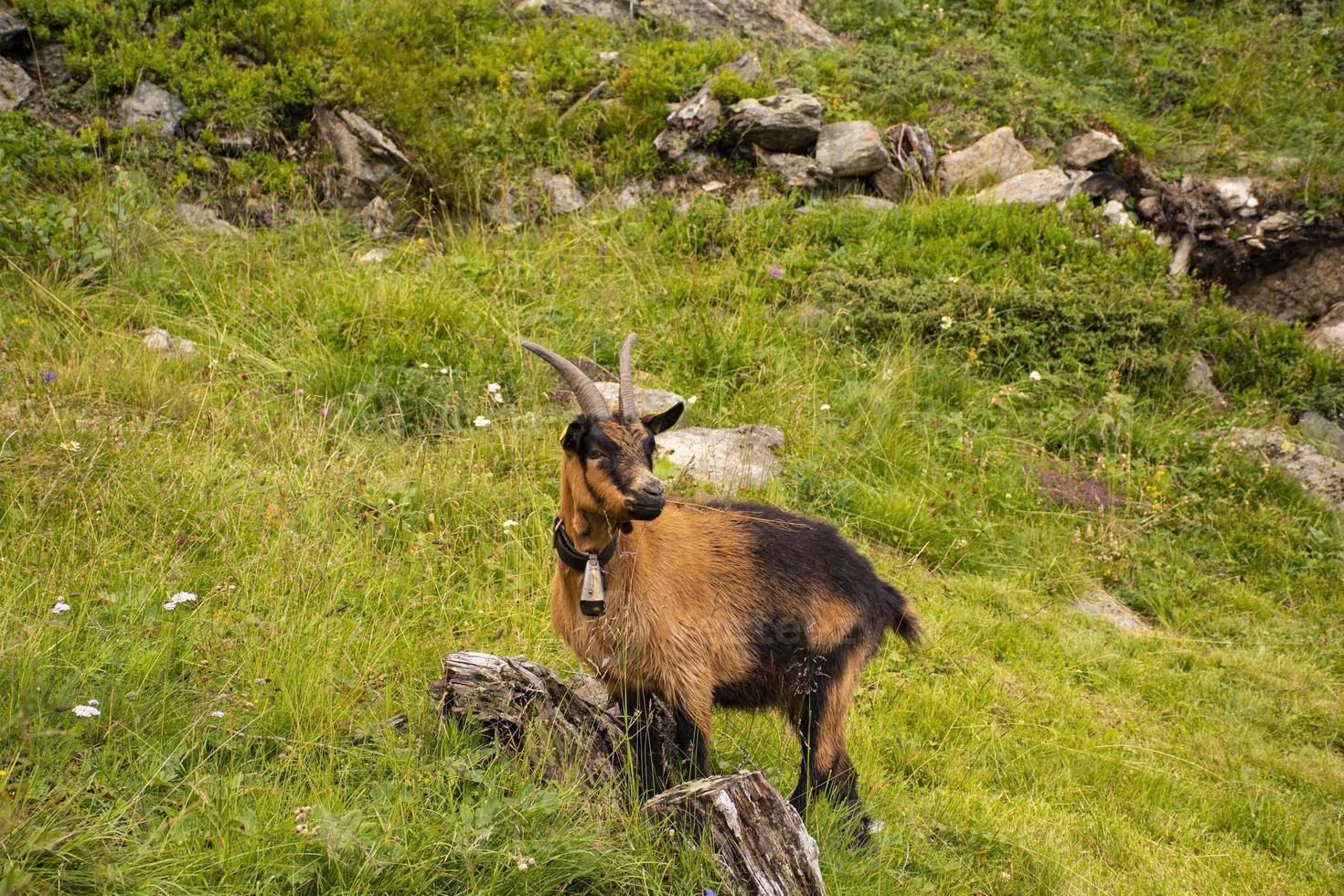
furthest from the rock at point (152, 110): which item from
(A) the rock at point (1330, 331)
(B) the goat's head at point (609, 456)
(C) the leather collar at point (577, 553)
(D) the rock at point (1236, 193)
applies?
(A) the rock at point (1330, 331)

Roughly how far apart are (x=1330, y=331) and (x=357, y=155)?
8501mm

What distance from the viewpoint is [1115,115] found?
10844 millimetres

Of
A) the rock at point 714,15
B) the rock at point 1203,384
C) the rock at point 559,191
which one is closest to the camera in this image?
the rock at point 1203,384

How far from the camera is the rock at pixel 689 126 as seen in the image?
31.9 ft

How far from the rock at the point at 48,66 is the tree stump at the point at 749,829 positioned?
8.40 metres

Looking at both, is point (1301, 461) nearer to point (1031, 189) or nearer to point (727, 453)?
point (1031, 189)

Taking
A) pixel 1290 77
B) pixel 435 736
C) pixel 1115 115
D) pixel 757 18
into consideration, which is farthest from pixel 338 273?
pixel 1290 77

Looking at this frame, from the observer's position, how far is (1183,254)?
9719 mm

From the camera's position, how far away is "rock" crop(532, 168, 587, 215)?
30.4 ft

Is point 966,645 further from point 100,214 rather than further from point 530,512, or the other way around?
point 100,214

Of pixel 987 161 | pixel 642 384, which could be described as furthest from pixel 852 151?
pixel 642 384

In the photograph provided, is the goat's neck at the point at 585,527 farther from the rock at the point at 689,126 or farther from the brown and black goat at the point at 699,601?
the rock at the point at 689,126

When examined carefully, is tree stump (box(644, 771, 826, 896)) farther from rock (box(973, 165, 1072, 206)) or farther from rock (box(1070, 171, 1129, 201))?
rock (box(1070, 171, 1129, 201))

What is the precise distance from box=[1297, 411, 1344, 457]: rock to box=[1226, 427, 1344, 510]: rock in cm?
49
